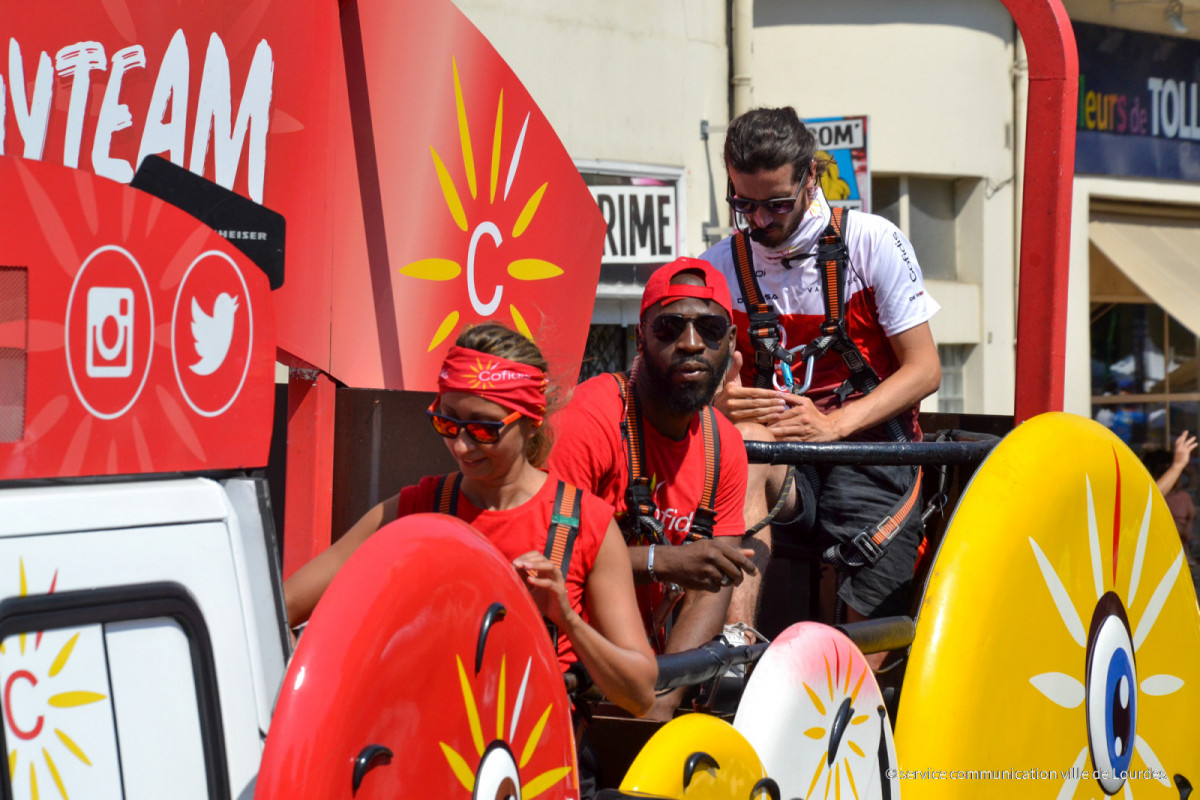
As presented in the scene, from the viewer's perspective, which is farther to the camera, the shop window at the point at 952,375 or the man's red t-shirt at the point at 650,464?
the shop window at the point at 952,375

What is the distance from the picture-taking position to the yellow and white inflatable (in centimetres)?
257

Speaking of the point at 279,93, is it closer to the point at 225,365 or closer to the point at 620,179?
the point at 225,365

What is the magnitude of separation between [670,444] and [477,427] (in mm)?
759

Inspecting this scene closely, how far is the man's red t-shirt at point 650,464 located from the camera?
8.65 feet

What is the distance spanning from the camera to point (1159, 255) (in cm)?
1142

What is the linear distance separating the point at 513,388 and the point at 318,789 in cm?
98

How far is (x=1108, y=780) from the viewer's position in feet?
9.64

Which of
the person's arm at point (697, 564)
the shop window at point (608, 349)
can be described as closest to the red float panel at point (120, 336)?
the person's arm at point (697, 564)

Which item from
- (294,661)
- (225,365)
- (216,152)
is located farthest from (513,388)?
(294,661)

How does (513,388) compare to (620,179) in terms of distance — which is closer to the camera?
(513,388)

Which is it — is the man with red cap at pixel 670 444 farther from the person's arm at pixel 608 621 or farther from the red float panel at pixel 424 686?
the red float panel at pixel 424 686

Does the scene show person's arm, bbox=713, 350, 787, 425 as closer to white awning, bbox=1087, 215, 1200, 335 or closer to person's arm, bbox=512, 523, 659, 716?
person's arm, bbox=512, 523, 659, 716

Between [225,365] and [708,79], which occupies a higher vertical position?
[708,79]

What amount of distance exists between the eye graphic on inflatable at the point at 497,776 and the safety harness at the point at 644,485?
1.02 meters
